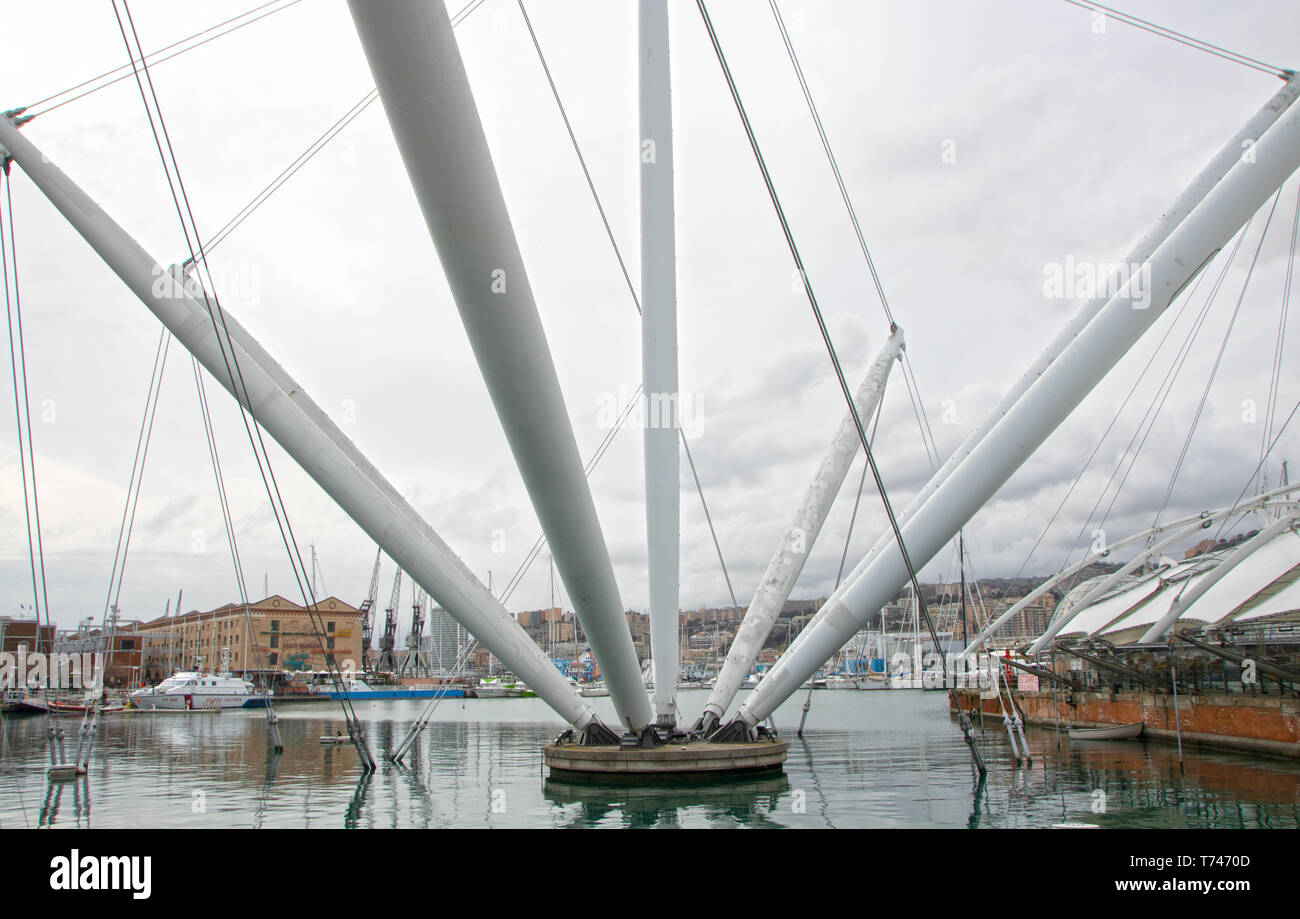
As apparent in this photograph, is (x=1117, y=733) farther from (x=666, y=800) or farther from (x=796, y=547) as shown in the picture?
(x=666, y=800)

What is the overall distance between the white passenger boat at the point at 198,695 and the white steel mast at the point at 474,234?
8740 cm

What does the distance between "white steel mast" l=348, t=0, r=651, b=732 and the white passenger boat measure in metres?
87.4

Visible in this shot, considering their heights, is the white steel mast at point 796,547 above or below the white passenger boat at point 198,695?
above

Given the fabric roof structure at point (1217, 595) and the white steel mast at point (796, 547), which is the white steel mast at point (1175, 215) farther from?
the fabric roof structure at point (1217, 595)

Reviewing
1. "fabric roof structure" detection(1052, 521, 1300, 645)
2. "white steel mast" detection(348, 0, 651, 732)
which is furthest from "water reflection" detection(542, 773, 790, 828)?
"fabric roof structure" detection(1052, 521, 1300, 645)

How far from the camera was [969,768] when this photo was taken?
99.3 ft

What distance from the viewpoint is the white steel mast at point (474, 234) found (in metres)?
7.84

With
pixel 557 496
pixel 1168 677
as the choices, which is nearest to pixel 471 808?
pixel 557 496

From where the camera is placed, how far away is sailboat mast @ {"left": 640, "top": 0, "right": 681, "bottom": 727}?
24766 millimetres

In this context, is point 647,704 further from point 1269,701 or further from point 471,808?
point 1269,701

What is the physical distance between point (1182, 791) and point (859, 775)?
876 centimetres

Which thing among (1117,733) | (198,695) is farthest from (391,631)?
(1117,733)

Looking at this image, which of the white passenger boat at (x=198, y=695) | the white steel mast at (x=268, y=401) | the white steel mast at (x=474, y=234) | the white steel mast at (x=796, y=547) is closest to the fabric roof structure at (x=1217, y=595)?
the white steel mast at (x=796, y=547)

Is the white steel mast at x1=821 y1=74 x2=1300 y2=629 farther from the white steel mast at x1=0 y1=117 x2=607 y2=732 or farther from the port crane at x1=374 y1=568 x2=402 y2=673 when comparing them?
the port crane at x1=374 y1=568 x2=402 y2=673
